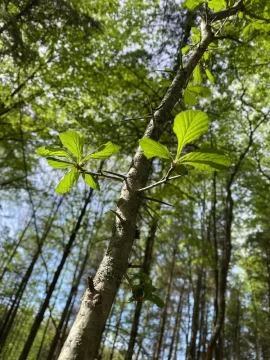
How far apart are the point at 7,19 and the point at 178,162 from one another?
502cm

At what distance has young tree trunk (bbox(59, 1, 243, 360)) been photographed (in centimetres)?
62

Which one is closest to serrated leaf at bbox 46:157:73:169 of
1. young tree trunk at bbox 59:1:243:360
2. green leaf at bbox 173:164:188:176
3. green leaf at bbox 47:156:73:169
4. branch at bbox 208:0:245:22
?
green leaf at bbox 47:156:73:169

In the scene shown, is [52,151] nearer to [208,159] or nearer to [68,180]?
Result: [68,180]

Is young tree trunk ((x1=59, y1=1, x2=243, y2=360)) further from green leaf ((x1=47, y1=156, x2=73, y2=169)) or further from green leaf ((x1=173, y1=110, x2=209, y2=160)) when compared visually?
green leaf ((x1=173, y1=110, x2=209, y2=160))

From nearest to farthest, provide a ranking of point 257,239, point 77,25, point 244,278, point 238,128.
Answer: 1. point 77,25
2. point 238,128
3. point 257,239
4. point 244,278

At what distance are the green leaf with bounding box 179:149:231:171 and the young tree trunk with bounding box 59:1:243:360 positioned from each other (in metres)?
0.25

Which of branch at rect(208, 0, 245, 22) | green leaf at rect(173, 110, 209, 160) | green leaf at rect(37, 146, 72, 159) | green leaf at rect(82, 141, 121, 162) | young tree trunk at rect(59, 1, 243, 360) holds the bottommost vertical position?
young tree trunk at rect(59, 1, 243, 360)

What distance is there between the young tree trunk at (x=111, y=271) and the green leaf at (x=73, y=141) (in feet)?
0.71

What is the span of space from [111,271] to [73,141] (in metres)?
0.37

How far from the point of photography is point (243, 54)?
17.1 ft

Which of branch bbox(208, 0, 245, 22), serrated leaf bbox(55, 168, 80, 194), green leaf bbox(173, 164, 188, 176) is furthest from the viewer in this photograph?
branch bbox(208, 0, 245, 22)

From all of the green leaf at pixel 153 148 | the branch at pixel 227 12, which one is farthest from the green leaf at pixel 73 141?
the branch at pixel 227 12

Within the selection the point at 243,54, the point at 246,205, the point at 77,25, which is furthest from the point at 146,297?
the point at 246,205

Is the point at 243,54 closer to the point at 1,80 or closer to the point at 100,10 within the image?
the point at 100,10
